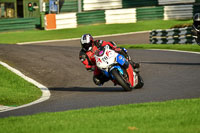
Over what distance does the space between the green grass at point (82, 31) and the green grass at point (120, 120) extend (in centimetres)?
2491

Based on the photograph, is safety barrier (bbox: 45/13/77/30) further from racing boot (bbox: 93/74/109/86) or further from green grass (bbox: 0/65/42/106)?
racing boot (bbox: 93/74/109/86)

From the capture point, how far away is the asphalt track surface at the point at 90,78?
10.1 m

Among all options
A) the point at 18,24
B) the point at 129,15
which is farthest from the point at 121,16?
the point at 18,24

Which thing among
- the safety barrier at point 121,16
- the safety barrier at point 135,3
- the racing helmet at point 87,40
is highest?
the safety barrier at point 135,3

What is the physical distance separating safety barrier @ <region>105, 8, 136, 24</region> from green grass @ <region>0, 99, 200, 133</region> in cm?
2991

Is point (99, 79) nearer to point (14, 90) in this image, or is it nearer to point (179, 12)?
point (14, 90)

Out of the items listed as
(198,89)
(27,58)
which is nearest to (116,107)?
(198,89)

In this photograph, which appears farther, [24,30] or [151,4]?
[151,4]

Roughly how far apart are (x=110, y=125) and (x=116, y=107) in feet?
5.80

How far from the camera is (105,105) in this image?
9.47 meters

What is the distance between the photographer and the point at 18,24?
38.3 meters

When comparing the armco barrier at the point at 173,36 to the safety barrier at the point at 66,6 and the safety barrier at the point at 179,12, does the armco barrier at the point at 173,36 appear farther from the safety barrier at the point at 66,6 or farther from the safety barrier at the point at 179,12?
the safety barrier at the point at 66,6

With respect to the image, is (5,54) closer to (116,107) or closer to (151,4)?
(116,107)

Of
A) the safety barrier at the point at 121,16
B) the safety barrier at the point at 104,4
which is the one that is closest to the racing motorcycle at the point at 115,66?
the safety barrier at the point at 121,16
